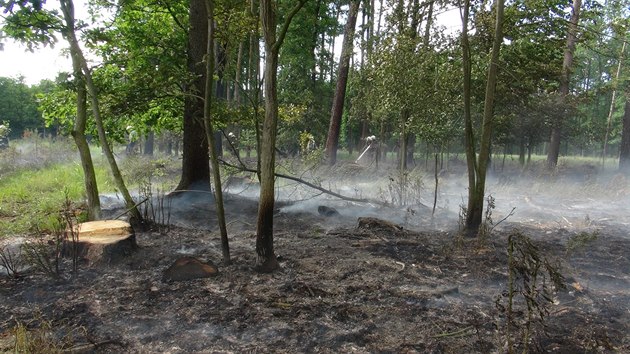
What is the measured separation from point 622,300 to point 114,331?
4.72m

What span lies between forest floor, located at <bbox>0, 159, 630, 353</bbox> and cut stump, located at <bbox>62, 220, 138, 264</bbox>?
4.8 inches

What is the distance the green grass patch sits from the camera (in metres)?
6.76

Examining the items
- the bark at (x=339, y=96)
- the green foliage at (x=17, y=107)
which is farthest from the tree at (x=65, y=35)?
the green foliage at (x=17, y=107)

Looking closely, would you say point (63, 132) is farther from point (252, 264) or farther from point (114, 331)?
point (114, 331)

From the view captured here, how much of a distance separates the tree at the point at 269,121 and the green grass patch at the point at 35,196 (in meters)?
3.07

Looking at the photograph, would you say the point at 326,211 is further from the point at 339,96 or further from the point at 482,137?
the point at 339,96

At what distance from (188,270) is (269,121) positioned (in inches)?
72.3

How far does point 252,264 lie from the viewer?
5074 mm

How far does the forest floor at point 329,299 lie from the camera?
3.30m

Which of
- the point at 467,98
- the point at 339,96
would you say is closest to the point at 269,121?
the point at 467,98

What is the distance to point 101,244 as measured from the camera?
199 inches

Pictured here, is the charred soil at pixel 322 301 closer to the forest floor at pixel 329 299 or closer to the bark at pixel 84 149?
the forest floor at pixel 329 299

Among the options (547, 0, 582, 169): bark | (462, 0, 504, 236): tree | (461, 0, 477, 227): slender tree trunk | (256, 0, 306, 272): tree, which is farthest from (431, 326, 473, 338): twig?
(547, 0, 582, 169): bark

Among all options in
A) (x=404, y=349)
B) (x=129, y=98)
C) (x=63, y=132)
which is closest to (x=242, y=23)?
(x=129, y=98)
